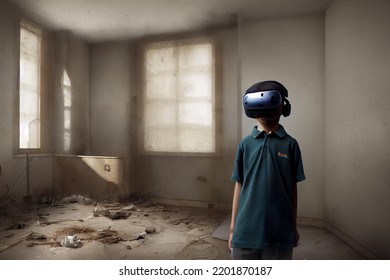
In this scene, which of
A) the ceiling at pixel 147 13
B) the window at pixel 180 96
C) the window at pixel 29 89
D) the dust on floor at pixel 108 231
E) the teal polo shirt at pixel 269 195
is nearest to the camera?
the teal polo shirt at pixel 269 195

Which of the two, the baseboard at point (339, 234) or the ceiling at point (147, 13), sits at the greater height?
the ceiling at point (147, 13)

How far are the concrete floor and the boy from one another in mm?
1043

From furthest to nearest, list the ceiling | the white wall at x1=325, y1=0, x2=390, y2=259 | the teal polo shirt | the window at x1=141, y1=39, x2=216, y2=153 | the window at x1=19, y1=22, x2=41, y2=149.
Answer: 1. the window at x1=141, y1=39, x2=216, y2=153
2. the window at x1=19, y1=22, x2=41, y2=149
3. the ceiling
4. the white wall at x1=325, y1=0, x2=390, y2=259
5. the teal polo shirt

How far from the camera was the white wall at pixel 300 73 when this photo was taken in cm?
259

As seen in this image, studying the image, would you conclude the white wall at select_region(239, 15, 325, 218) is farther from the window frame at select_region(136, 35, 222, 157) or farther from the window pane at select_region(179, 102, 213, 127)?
the window pane at select_region(179, 102, 213, 127)

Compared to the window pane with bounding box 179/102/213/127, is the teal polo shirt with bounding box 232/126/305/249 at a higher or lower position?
lower

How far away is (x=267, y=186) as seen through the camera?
3.27 feet

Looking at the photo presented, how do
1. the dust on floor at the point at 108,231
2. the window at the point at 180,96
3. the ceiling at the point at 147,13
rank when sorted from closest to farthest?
the dust on floor at the point at 108,231
the ceiling at the point at 147,13
the window at the point at 180,96

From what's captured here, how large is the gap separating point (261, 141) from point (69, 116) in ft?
7.63

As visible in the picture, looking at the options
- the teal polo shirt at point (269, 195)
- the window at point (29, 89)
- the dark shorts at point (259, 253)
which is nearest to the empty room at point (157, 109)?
the window at point (29, 89)

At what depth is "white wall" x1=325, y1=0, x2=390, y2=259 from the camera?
70.2 inches

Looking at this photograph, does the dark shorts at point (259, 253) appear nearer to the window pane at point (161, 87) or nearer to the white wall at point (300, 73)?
the white wall at point (300, 73)

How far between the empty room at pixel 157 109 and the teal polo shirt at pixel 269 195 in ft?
4.35

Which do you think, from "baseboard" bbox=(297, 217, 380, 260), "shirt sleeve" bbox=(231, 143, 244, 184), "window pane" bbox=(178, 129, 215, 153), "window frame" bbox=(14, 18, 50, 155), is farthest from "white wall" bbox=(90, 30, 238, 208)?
"shirt sleeve" bbox=(231, 143, 244, 184)
